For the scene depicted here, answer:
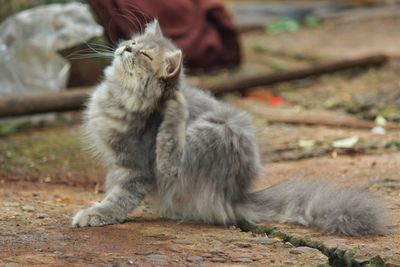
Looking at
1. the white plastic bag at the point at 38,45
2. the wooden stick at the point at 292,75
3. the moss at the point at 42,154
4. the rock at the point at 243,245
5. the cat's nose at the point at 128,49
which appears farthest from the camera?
the wooden stick at the point at 292,75

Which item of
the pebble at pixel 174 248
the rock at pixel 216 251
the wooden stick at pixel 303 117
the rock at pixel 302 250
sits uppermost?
the wooden stick at pixel 303 117

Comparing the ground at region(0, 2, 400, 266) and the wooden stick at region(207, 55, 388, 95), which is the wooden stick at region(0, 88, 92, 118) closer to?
the ground at region(0, 2, 400, 266)

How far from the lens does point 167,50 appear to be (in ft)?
11.2

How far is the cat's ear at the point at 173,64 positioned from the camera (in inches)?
130

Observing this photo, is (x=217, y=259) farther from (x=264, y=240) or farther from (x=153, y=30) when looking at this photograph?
(x=153, y=30)

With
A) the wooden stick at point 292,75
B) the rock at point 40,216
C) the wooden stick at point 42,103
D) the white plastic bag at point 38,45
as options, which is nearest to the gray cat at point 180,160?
the rock at point 40,216

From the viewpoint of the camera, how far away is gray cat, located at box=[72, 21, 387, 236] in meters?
3.38

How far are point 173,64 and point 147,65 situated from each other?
0.42 ft

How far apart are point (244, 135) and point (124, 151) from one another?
537 mm

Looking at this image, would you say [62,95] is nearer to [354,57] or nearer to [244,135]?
[244,135]

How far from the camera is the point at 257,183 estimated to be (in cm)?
378

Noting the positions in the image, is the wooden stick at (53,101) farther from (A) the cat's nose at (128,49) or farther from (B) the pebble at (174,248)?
(B) the pebble at (174,248)

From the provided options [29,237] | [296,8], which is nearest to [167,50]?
[29,237]

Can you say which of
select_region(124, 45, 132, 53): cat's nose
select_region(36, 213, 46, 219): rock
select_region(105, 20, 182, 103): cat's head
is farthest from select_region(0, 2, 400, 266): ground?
select_region(124, 45, 132, 53): cat's nose
